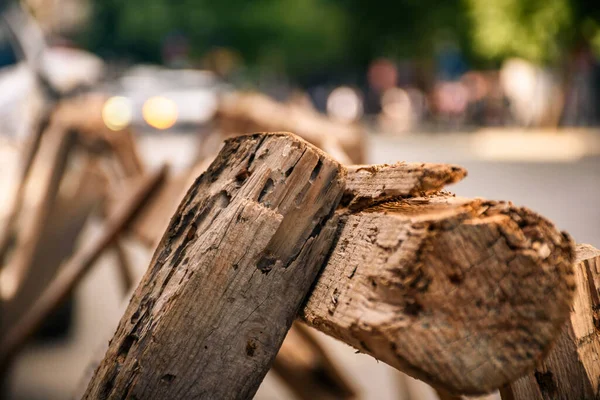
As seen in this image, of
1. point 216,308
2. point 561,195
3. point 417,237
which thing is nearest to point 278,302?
point 216,308

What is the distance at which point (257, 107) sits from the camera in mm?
5348

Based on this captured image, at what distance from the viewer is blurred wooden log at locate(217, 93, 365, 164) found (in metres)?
4.55

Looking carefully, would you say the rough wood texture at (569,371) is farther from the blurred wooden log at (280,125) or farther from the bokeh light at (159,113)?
the bokeh light at (159,113)

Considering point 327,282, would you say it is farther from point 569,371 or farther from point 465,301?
point 569,371

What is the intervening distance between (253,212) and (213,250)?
95mm

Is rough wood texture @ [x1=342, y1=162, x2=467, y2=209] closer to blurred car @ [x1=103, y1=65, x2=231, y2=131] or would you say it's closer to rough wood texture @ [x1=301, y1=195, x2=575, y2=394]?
rough wood texture @ [x1=301, y1=195, x2=575, y2=394]

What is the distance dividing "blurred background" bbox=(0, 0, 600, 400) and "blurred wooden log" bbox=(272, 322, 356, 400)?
0.77 ft

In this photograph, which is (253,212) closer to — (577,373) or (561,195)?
(577,373)

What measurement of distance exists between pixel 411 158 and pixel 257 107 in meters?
11.5

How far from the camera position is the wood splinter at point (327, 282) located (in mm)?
1297

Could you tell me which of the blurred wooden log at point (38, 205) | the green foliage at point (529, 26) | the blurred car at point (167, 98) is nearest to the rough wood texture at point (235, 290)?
the blurred wooden log at point (38, 205)

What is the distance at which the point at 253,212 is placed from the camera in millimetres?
1492

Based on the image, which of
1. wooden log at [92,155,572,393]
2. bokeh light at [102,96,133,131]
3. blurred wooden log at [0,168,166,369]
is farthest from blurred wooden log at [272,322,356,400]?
wooden log at [92,155,572,393]

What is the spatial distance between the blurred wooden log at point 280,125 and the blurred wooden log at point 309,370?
99 cm
